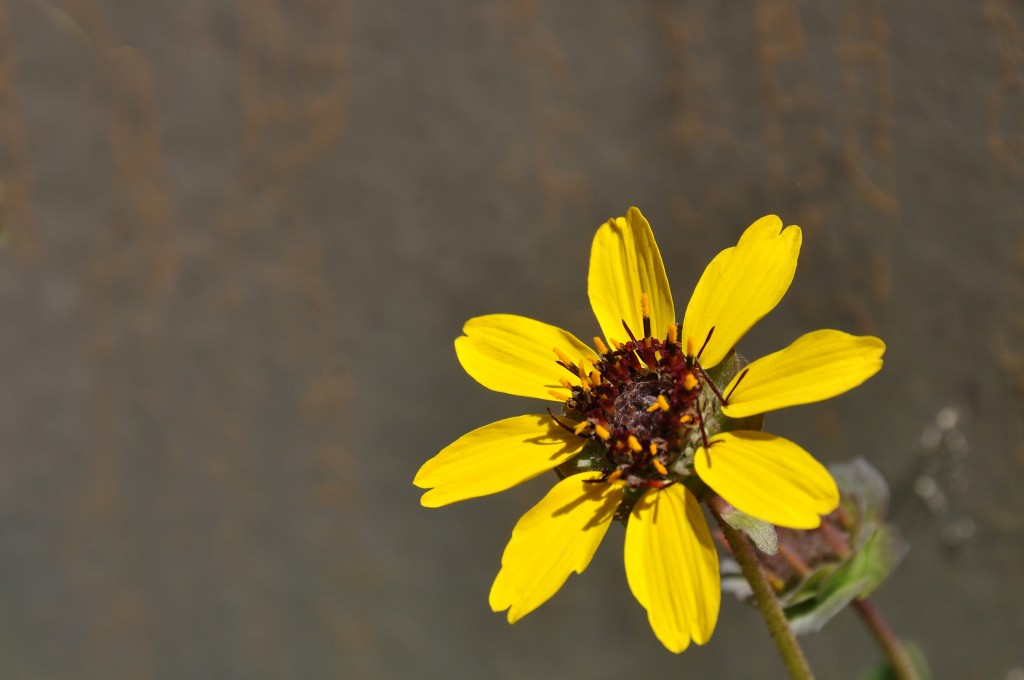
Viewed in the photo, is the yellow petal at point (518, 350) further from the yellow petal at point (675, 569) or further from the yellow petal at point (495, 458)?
the yellow petal at point (675, 569)

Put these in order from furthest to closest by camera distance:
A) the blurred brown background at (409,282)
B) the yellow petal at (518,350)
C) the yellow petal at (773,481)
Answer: the blurred brown background at (409,282)
the yellow petal at (518,350)
the yellow petal at (773,481)

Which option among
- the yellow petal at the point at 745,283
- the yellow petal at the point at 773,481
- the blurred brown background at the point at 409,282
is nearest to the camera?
the yellow petal at the point at 773,481

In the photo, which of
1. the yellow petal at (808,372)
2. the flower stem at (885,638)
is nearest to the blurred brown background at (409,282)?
the flower stem at (885,638)

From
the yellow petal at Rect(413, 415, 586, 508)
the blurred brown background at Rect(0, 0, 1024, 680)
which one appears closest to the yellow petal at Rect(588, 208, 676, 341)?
the yellow petal at Rect(413, 415, 586, 508)

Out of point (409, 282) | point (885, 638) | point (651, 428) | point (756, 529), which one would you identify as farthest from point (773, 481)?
point (409, 282)

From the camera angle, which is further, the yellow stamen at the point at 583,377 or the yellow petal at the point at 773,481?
the yellow stamen at the point at 583,377

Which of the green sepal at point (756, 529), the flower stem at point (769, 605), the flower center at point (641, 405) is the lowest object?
the flower stem at point (769, 605)

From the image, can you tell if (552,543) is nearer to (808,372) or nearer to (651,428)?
(651,428)
